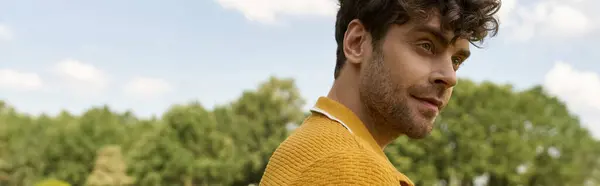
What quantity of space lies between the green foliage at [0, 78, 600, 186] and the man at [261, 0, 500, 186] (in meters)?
31.3

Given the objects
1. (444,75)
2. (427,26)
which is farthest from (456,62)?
(427,26)

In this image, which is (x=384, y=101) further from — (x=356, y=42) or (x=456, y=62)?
(x=456, y=62)

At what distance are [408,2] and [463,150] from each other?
33.1m

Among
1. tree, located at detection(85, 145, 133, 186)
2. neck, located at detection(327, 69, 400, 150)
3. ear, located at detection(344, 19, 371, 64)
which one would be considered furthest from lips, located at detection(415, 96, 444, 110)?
tree, located at detection(85, 145, 133, 186)

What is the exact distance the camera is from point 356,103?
2.69 meters

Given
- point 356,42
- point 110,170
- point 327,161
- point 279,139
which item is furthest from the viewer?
point 279,139

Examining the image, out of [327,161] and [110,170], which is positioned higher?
[110,170]

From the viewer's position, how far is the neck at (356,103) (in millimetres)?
2686

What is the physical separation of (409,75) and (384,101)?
0.14 meters

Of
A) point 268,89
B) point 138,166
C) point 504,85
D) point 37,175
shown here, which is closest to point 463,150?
point 504,85

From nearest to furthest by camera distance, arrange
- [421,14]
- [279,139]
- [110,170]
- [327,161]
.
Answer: [327,161] < [421,14] < [110,170] < [279,139]

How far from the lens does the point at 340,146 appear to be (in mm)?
2326

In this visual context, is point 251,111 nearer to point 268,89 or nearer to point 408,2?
point 268,89

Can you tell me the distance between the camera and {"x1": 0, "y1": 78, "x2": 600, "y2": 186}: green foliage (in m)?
34.5
